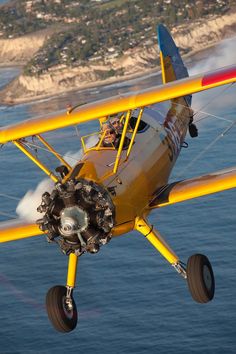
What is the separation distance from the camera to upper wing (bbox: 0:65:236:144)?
2816 centimetres

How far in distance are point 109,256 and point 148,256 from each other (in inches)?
136

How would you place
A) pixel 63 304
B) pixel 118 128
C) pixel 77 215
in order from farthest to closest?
1. pixel 118 128
2. pixel 63 304
3. pixel 77 215

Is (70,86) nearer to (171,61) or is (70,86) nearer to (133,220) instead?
(171,61)

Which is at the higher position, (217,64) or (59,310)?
(217,64)

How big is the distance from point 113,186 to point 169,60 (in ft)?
46.4

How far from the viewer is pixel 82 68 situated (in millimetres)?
176750

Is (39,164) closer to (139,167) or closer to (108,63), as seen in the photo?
(139,167)

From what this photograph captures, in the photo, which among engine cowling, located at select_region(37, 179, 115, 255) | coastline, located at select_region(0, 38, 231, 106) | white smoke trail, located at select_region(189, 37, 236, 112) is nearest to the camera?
engine cowling, located at select_region(37, 179, 115, 255)

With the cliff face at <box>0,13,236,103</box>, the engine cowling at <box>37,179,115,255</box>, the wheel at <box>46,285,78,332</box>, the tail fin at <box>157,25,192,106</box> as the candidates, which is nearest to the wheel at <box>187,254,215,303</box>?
the engine cowling at <box>37,179,115,255</box>

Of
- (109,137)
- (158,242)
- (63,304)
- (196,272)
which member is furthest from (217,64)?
(63,304)

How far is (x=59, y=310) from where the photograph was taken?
27.1 m

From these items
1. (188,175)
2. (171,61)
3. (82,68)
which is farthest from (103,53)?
(171,61)

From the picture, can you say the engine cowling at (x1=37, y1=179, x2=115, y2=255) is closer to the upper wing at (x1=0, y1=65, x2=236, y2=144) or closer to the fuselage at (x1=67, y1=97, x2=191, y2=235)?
the fuselage at (x1=67, y1=97, x2=191, y2=235)

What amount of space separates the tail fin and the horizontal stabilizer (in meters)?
A: 11.2
